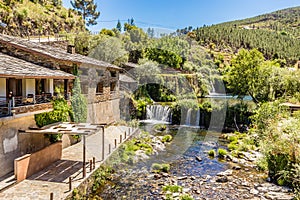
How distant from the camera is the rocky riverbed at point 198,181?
14016 millimetres

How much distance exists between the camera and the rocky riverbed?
1402cm

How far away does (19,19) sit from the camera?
3884 cm

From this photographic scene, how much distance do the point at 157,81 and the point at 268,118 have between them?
78.3 ft

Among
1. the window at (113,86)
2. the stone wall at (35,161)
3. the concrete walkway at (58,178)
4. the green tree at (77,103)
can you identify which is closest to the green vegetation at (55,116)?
the stone wall at (35,161)

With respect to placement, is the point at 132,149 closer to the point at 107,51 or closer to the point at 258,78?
the point at 107,51

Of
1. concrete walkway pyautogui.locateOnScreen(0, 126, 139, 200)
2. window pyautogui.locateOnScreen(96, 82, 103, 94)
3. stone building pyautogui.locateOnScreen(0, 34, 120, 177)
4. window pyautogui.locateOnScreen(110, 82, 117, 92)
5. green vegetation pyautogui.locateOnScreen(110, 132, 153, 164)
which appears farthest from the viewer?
window pyautogui.locateOnScreen(110, 82, 117, 92)

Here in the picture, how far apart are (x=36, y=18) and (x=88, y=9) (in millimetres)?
24316

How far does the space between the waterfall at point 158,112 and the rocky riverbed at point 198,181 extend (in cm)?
1424

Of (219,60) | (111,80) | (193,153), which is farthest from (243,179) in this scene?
(219,60)

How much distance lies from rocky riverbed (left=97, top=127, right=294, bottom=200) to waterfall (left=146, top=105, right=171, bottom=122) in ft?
46.7

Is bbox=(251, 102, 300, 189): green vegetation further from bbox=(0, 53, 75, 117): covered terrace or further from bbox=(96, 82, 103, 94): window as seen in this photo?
bbox=(96, 82, 103, 94): window

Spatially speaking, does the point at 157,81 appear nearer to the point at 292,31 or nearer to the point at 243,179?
the point at 243,179

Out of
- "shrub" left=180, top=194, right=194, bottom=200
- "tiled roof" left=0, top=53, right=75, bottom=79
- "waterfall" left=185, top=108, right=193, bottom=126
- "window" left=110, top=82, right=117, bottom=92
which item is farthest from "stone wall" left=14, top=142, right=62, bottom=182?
"waterfall" left=185, top=108, right=193, bottom=126

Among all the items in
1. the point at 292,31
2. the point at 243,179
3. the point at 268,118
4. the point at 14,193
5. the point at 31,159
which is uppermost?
the point at 292,31
